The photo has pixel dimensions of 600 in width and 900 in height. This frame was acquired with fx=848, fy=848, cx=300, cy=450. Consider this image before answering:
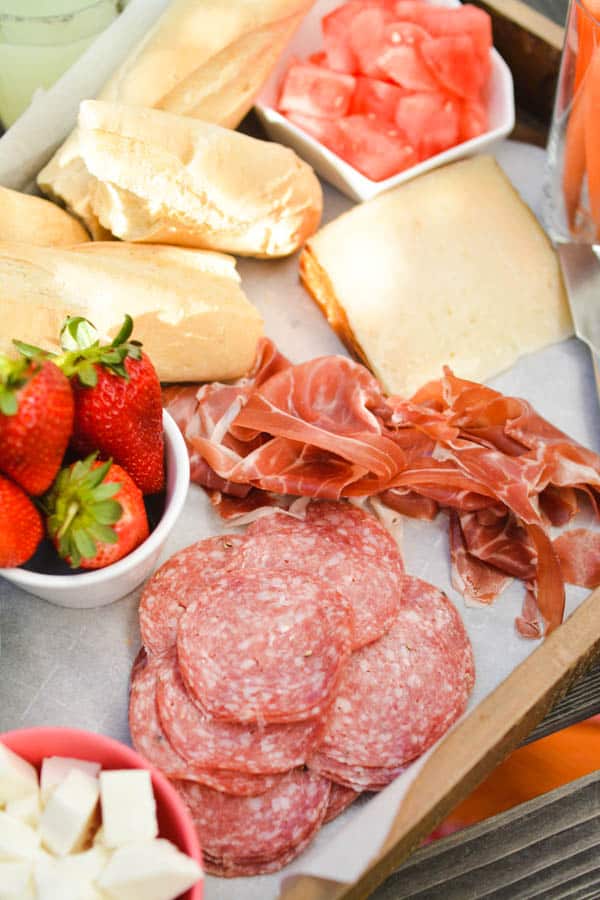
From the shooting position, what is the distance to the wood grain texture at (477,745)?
2.64 ft

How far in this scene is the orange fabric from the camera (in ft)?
3.74

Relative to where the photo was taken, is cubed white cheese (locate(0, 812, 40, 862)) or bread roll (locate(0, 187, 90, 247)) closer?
cubed white cheese (locate(0, 812, 40, 862))

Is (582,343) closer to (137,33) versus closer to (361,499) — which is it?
(361,499)

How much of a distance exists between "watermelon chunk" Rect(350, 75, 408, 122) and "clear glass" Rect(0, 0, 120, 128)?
47 centimetres

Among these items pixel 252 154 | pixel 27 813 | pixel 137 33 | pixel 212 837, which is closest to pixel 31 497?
pixel 27 813

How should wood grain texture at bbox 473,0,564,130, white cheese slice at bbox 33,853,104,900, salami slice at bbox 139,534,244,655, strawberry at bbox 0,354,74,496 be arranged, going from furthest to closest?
wood grain texture at bbox 473,0,564,130, salami slice at bbox 139,534,244,655, strawberry at bbox 0,354,74,496, white cheese slice at bbox 33,853,104,900

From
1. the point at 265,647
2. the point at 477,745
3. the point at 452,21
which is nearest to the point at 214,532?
the point at 265,647

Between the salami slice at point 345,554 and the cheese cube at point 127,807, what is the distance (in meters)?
0.35

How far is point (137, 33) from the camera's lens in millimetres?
1418

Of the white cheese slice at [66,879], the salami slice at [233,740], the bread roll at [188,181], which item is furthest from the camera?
the bread roll at [188,181]

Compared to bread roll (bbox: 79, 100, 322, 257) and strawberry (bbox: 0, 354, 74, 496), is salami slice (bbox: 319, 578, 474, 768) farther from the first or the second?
bread roll (bbox: 79, 100, 322, 257)

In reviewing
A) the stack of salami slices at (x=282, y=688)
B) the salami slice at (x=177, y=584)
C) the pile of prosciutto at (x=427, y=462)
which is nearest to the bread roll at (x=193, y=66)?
the pile of prosciutto at (x=427, y=462)

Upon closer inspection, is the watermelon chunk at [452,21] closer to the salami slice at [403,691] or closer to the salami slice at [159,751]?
the salami slice at [403,691]

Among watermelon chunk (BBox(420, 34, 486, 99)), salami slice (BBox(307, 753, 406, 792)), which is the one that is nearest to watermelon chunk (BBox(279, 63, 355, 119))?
watermelon chunk (BBox(420, 34, 486, 99))
